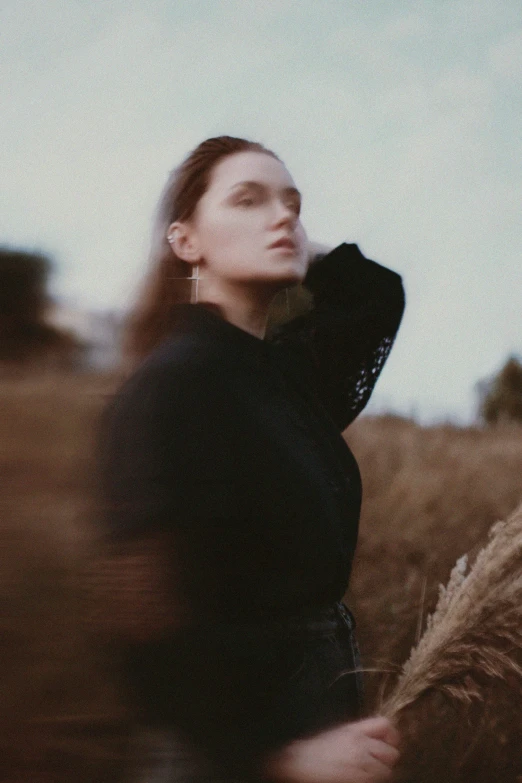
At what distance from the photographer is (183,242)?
1.74 meters

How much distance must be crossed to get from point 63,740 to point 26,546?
0.22 meters

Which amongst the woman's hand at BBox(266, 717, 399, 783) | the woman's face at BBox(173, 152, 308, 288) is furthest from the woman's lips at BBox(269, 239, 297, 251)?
the woman's hand at BBox(266, 717, 399, 783)

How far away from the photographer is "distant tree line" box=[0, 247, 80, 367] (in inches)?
50.8

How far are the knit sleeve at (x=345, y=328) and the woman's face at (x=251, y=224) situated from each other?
1.03 feet

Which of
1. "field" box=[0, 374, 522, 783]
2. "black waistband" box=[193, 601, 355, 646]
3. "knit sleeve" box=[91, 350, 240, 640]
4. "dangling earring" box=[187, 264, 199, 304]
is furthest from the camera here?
"dangling earring" box=[187, 264, 199, 304]

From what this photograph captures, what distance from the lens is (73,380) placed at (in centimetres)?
123

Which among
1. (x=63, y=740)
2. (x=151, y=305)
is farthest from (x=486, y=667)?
(x=151, y=305)

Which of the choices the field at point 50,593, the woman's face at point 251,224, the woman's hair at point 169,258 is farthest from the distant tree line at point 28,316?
the woman's face at point 251,224

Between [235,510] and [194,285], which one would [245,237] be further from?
[235,510]

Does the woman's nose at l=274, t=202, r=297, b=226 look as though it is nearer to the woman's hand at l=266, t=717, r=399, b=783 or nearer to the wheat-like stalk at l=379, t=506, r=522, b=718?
the wheat-like stalk at l=379, t=506, r=522, b=718

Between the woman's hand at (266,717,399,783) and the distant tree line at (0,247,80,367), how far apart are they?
0.70 m

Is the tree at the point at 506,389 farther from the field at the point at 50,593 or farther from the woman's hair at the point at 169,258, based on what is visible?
the field at the point at 50,593

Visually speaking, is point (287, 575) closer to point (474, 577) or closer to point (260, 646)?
point (260, 646)

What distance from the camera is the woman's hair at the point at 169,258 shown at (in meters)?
1.77
